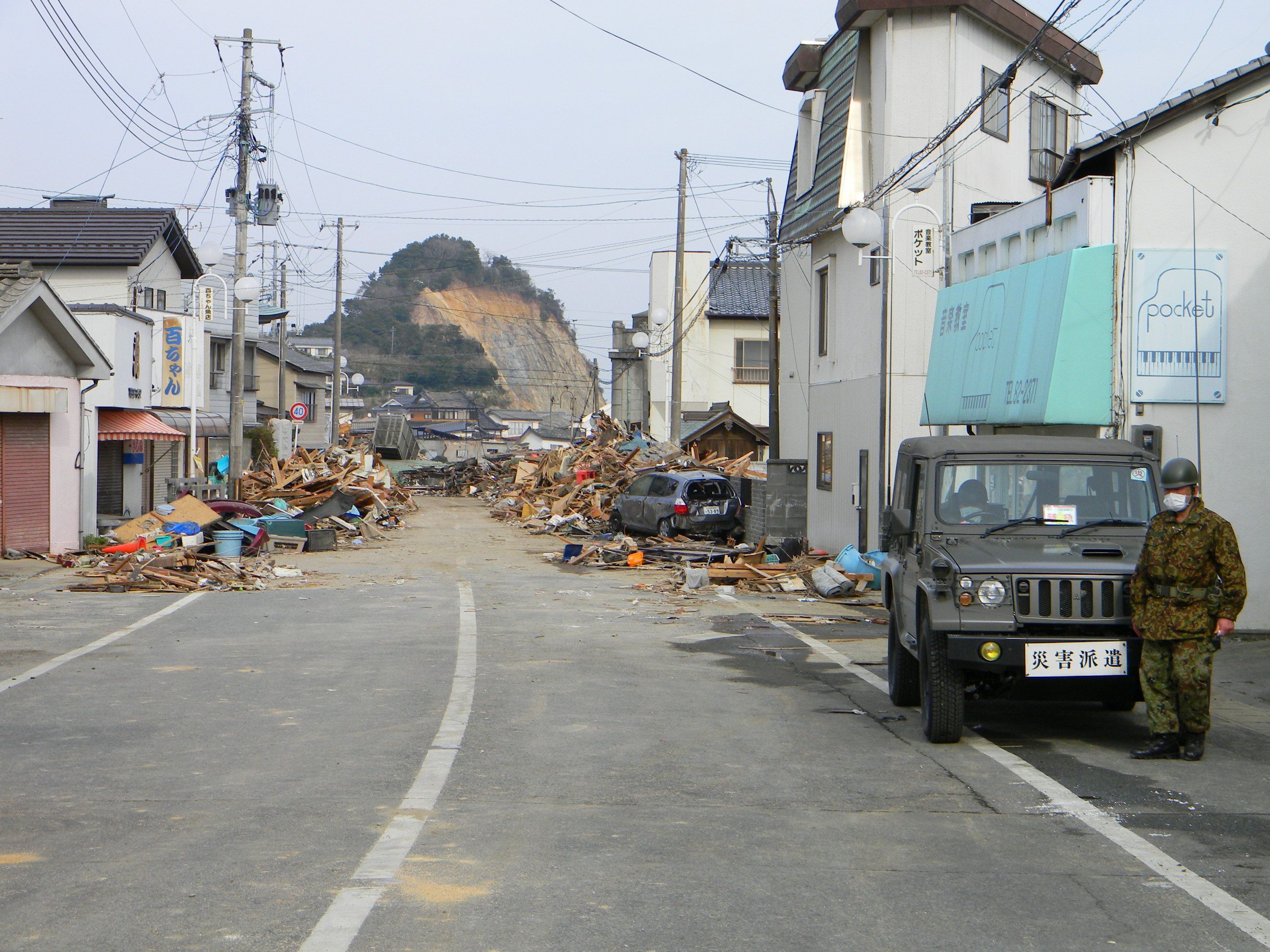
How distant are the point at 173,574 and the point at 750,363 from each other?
35706 millimetres

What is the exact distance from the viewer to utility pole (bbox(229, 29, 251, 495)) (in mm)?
28078

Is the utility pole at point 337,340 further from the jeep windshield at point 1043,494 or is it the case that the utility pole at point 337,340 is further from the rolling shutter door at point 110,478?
the jeep windshield at point 1043,494

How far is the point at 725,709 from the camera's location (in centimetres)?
963

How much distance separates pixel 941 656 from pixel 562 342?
148174 mm

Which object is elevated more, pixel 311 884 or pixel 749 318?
pixel 749 318

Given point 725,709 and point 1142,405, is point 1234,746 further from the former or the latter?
point 1142,405

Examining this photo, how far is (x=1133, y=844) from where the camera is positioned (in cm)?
593

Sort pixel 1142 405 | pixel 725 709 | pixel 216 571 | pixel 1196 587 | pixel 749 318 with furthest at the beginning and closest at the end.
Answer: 1. pixel 749 318
2. pixel 216 571
3. pixel 1142 405
4. pixel 725 709
5. pixel 1196 587

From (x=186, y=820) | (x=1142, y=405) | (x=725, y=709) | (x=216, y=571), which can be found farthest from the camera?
(x=216, y=571)

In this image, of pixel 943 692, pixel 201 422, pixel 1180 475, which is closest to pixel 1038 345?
pixel 1180 475

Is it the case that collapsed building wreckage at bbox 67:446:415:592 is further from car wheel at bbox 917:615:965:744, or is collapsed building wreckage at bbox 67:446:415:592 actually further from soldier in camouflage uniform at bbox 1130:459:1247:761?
soldier in camouflage uniform at bbox 1130:459:1247:761

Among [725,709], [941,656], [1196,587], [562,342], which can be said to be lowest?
[725,709]

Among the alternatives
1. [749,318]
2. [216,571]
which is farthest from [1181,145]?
[749,318]

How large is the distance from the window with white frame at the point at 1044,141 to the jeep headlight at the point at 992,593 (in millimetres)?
16131
